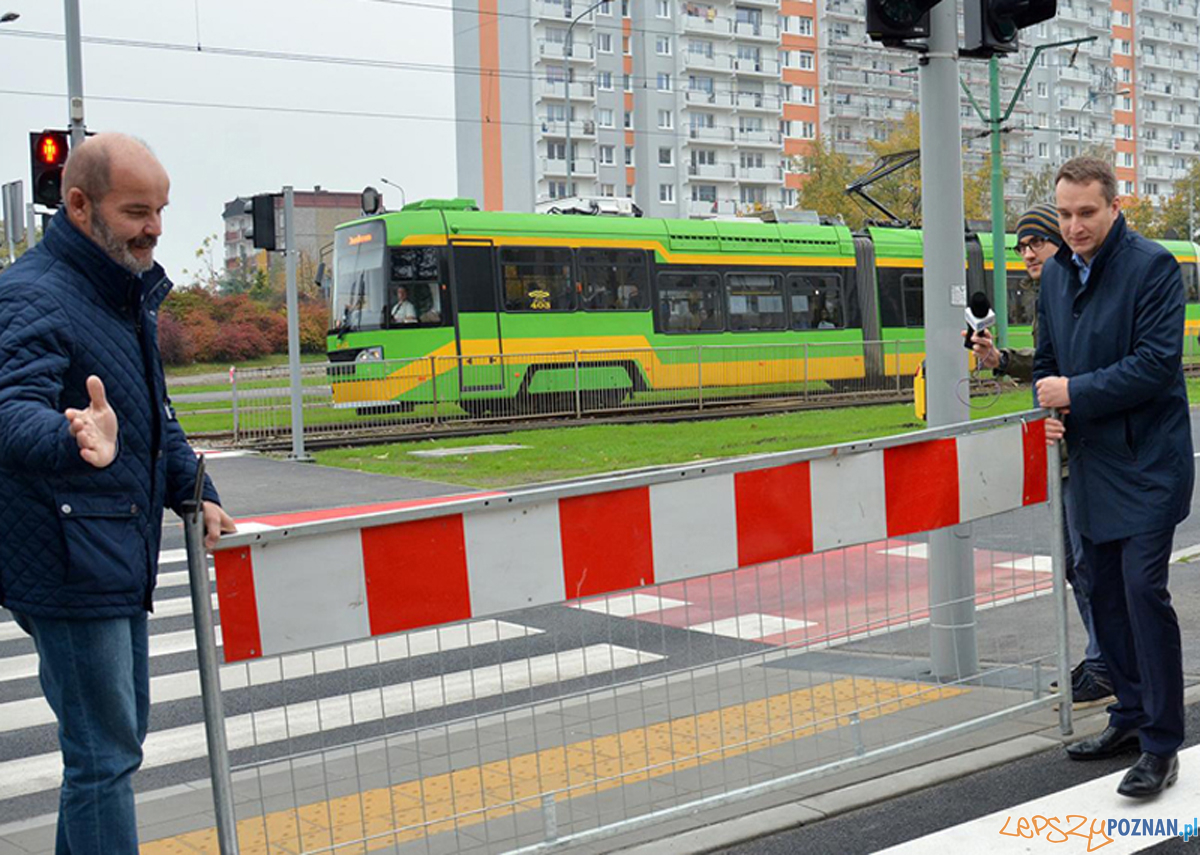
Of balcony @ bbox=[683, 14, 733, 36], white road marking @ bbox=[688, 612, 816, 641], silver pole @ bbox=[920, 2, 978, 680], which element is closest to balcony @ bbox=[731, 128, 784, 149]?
balcony @ bbox=[683, 14, 733, 36]

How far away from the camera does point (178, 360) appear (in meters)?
52.4

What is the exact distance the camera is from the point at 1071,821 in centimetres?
427

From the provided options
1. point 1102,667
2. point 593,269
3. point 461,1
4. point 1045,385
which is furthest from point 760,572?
point 461,1

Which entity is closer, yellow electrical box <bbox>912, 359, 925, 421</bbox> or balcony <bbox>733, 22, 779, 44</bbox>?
yellow electrical box <bbox>912, 359, 925, 421</bbox>

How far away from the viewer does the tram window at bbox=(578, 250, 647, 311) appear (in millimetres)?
25844

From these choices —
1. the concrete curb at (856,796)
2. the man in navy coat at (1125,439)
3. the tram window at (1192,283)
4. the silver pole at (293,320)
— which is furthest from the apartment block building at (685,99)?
the concrete curb at (856,796)

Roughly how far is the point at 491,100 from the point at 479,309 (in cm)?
6785

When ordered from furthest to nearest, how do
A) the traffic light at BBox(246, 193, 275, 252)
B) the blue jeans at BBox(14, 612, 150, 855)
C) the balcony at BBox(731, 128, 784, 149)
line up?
the balcony at BBox(731, 128, 784, 149)
the traffic light at BBox(246, 193, 275, 252)
the blue jeans at BBox(14, 612, 150, 855)

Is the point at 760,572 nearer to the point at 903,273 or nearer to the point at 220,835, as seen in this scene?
the point at 220,835

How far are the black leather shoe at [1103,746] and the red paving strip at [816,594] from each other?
2.39ft

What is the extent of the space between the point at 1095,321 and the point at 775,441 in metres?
14.1

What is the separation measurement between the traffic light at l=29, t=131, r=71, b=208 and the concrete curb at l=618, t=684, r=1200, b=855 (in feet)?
37.0

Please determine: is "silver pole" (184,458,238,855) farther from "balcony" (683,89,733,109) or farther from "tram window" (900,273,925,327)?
"balcony" (683,89,733,109)

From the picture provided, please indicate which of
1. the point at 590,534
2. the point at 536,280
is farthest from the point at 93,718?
the point at 536,280
